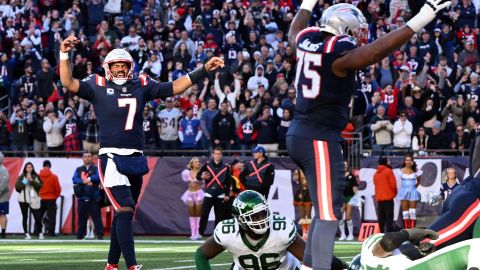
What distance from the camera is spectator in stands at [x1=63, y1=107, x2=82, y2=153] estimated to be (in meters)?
23.8

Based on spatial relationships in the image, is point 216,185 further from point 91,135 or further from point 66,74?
point 66,74

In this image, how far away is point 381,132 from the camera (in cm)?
2223

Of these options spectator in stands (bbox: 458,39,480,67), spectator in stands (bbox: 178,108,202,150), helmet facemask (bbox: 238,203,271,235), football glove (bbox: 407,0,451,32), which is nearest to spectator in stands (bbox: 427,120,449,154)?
spectator in stands (bbox: 458,39,480,67)

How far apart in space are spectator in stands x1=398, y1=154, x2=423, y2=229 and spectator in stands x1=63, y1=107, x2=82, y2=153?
653 cm

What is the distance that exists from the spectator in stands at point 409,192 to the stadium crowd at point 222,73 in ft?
3.17

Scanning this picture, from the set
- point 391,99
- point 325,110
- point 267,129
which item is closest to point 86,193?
point 267,129

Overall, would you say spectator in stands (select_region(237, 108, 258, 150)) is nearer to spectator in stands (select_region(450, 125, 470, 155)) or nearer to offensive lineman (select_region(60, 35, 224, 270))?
spectator in stands (select_region(450, 125, 470, 155))

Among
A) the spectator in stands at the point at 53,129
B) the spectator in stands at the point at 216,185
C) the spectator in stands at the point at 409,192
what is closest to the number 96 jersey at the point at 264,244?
the spectator in stands at the point at 216,185

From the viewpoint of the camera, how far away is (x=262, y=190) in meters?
20.4

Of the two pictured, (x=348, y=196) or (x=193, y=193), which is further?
(x=193, y=193)

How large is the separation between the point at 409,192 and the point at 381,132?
143 centimetres

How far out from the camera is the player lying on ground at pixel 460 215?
28.0 ft

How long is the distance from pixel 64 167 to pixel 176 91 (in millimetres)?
13066

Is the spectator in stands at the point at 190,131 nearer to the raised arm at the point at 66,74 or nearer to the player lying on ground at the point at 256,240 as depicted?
the raised arm at the point at 66,74
